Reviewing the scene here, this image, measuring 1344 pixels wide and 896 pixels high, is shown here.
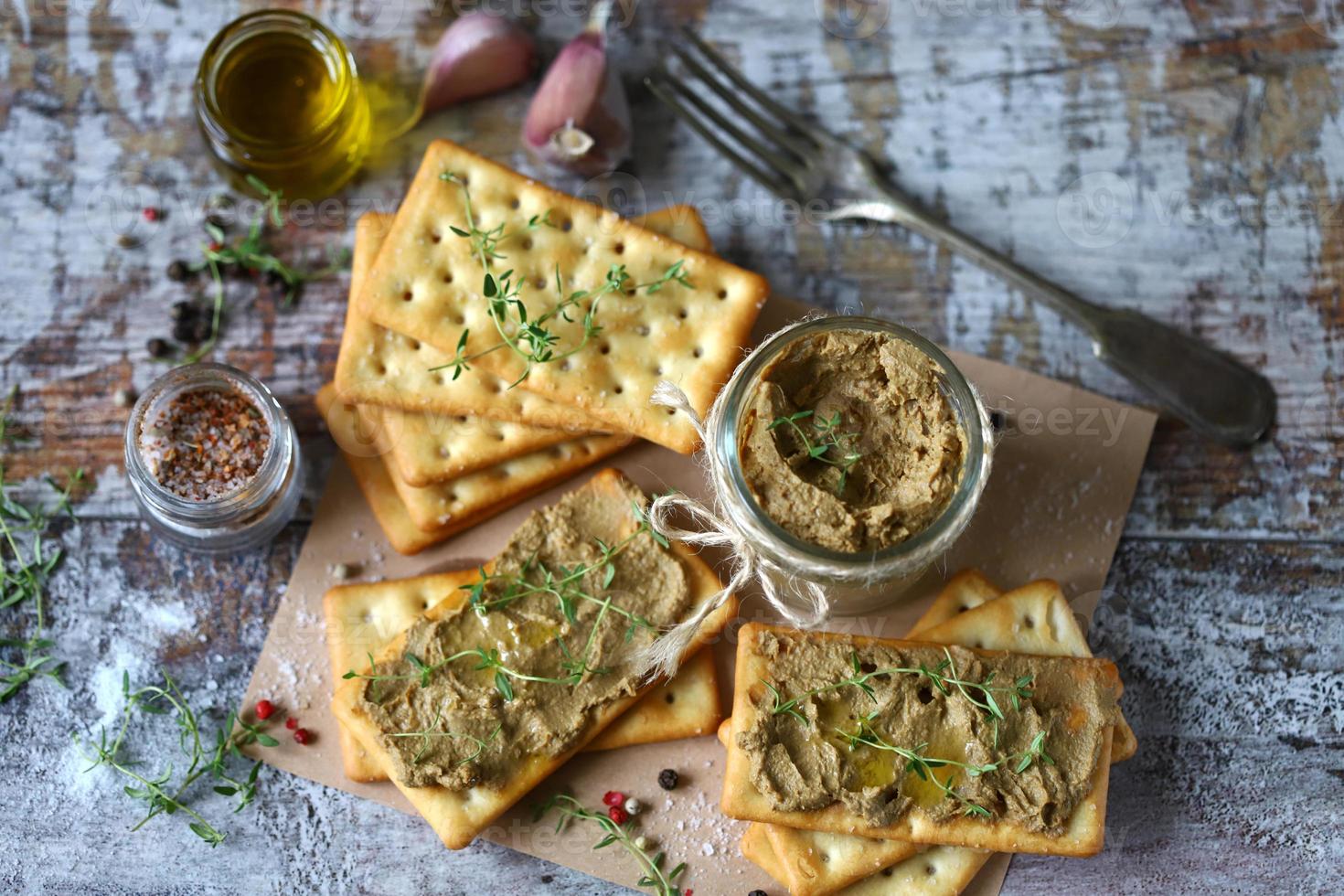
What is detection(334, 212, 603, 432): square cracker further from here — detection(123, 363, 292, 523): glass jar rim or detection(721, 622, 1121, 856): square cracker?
detection(721, 622, 1121, 856): square cracker

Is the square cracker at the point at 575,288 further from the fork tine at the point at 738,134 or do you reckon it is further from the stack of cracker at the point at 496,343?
the fork tine at the point at 738,134

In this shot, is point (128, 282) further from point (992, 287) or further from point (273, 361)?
point (992, 287)

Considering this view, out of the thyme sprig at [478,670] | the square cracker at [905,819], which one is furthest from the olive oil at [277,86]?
the square cracker at [905,819]

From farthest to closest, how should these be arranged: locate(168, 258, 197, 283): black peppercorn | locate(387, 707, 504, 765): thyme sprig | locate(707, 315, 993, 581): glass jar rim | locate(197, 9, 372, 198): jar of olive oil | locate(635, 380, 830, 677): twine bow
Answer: locate(168, 258, 197, 283): black peppercorn
locate(197, 9, 372, 198): jar of olive oil
locate(387, 707, 504, 765): thyme sprig
locate(635, 380, 830, 677): twine bow
locate(707, 315, 993, 581): glass jar rim

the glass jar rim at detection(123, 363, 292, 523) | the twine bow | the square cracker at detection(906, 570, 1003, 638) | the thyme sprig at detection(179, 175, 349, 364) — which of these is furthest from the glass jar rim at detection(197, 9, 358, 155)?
the square cracker at detection(906, 570, 1003, 638)

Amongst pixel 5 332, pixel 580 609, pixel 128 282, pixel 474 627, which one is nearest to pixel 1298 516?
pixel 580 609

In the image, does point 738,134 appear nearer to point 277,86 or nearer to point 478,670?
point 277,86

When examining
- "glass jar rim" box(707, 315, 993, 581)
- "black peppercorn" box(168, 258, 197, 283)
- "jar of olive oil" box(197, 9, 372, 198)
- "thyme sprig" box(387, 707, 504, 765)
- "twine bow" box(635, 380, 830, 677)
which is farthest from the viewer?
"black peppercorn" box(168, 258, 197, 283)
